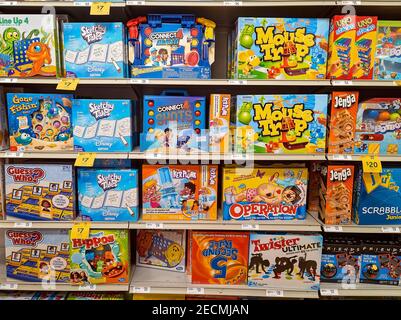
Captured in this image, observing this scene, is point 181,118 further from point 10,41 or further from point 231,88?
point 10,41

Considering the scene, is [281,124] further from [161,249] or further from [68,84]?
[68,84]

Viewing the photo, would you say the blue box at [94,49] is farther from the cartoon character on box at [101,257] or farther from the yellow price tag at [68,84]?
the cartoon character on box at [101,257]

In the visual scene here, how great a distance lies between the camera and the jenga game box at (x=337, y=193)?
1801 millimetres

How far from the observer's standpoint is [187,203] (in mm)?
1877

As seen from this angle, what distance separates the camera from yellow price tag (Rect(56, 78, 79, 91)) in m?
1.70

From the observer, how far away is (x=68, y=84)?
173cm

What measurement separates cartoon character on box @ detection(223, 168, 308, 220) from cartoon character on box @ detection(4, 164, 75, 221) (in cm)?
103

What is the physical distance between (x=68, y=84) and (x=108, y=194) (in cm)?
72

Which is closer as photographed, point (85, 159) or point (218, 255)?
point (85, 159)

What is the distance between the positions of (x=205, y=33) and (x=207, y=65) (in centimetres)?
19

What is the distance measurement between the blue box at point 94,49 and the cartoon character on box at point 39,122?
207 mm

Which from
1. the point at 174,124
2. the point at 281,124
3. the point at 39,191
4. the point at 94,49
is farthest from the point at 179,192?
the point at 94,49

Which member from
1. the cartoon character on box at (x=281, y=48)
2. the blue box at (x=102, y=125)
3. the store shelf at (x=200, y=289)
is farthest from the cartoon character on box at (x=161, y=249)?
the cartoon character on box at (x=281, y=48)

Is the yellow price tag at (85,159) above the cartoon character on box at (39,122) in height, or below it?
below
